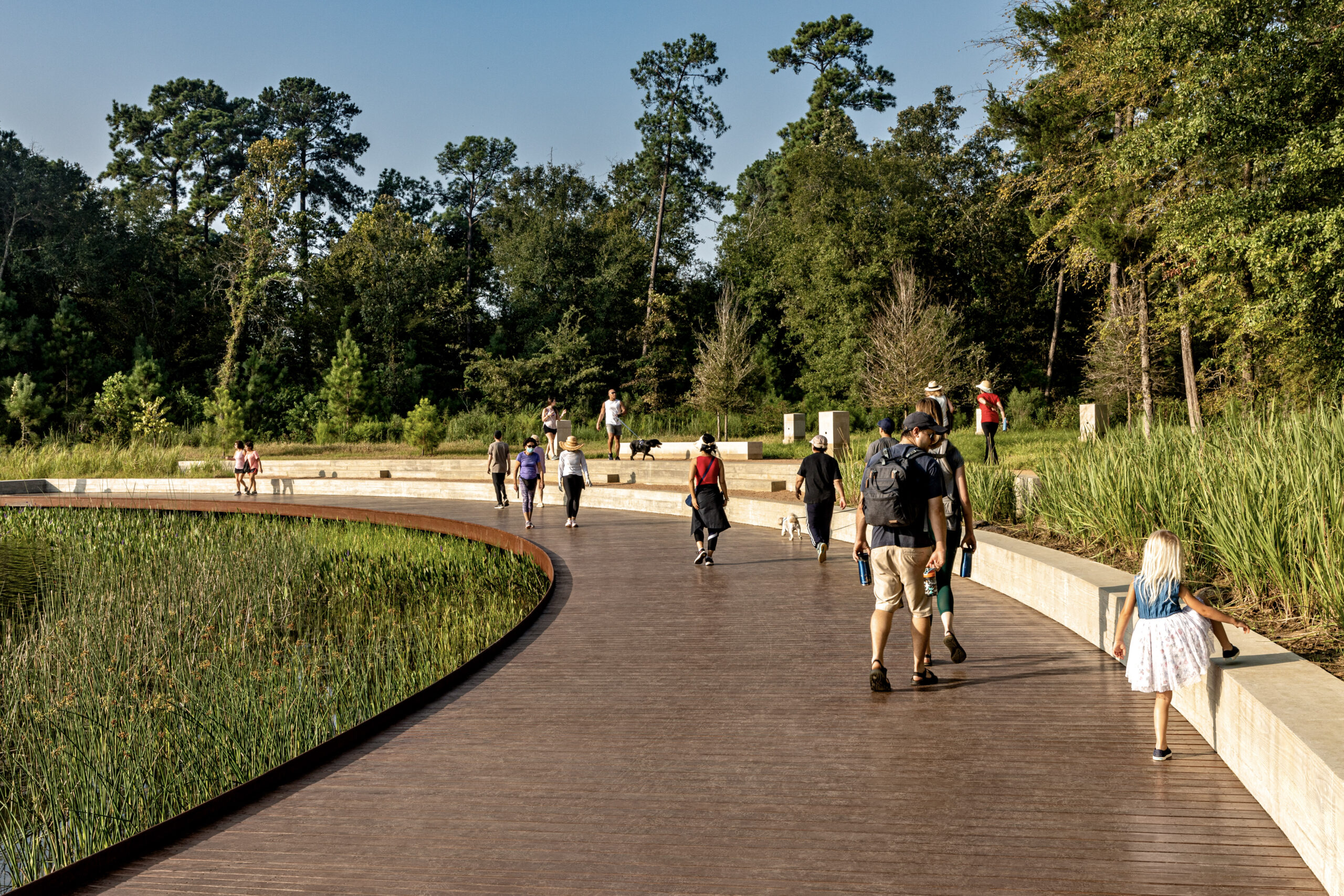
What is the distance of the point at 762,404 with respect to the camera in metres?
39.8

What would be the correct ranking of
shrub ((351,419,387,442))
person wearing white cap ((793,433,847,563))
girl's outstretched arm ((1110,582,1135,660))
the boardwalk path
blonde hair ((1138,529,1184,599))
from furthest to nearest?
shrub ((351,419,387,442)) → person wearing white cap ((793,433,847,563)) → girl's outstretched arm ((1110,582,1135,660)) → blonde hair ((1138,529,1184,599)) → the boardwalk path

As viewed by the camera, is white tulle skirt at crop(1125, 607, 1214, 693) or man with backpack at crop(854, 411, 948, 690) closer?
white tulle skirt at crop(1125, 607, 1214, 693)

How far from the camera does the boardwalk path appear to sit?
366 centimetres

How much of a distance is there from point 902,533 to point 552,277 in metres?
39.6

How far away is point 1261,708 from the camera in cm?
423

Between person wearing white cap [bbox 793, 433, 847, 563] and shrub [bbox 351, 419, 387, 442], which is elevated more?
A: shrub [bbox 351, 419, 387, 442]

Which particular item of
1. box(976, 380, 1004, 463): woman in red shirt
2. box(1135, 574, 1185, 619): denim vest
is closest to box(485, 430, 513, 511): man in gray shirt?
box(976, 380, 1004, 463): woman in red shirt

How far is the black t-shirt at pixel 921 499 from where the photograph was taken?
19.6ft

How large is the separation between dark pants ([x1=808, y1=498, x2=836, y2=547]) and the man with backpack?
5214 millimetres

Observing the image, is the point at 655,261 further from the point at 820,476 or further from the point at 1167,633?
the point at 1167,633

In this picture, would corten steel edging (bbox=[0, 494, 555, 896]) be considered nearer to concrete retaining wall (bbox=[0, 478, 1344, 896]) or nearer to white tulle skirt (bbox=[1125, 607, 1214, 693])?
white tulle skirt (bbox=[1125, 607, 1214, 693])

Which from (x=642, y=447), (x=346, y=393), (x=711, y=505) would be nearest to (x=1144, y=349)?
(x=642, y=447)

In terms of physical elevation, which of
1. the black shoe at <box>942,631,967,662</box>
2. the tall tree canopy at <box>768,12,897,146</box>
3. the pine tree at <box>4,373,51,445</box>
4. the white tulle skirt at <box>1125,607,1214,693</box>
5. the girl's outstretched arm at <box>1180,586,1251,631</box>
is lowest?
the black shoe at <box>942,631,967,662</box>

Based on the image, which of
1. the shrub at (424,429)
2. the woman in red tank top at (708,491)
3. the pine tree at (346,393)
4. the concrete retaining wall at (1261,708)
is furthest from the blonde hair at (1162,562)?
the pine tree at (346,393)
